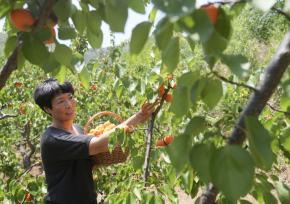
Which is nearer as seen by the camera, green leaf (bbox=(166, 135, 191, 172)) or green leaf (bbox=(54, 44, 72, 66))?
green leaf (bbox=(166, 135, 191, 172))

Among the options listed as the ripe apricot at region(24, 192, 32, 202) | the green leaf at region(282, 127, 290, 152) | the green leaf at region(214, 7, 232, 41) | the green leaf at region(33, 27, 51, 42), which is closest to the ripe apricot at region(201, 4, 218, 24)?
the green leaf at region(214, 7, 232, 41)

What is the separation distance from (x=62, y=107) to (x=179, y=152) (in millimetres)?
1376

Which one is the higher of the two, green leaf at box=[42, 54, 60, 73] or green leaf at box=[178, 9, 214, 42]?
green leaf at box=[178, 9, 214, 42]

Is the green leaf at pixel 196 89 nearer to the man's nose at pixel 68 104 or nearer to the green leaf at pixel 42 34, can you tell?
the green leaf at pixel 42 34

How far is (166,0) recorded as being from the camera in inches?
21.1

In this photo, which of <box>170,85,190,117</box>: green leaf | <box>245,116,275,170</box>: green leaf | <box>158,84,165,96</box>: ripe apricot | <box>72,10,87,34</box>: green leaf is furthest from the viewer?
<box>158,84,165,96</box>: ripe apricot

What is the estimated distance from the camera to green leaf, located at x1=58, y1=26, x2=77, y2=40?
0.89 metres

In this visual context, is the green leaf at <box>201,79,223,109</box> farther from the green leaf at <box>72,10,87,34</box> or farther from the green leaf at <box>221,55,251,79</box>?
the green leaf at <box>72,10,87,34</box>

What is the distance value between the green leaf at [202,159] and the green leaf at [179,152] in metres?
0.01

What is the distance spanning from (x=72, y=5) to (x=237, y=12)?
348 mm

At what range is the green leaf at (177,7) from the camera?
0.51 m

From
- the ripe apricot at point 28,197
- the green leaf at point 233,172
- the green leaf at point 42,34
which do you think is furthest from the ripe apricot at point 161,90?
the ripe apricot at point 28,197

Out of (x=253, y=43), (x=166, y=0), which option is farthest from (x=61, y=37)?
(x=253, y=43)

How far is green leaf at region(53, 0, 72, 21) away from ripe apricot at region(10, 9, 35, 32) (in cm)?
7
